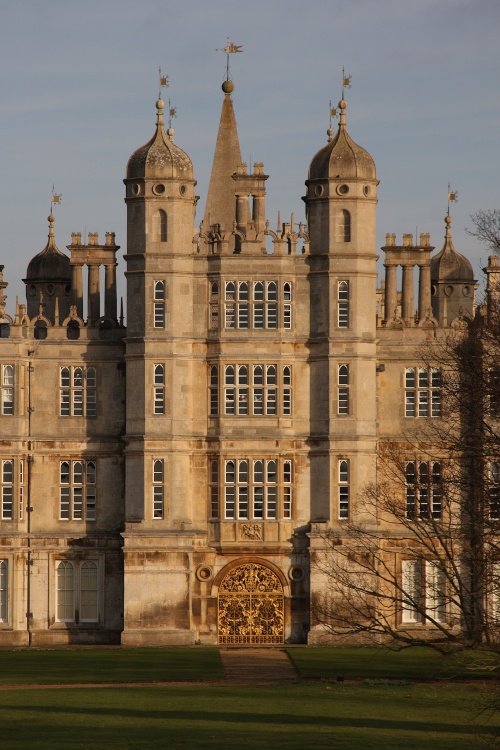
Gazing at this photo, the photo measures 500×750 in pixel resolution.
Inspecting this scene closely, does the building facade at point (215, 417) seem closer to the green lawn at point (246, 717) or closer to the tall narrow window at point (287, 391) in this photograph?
the tall narrow window at point (287, 391)

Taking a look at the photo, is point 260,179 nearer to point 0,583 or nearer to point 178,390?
point 178,390

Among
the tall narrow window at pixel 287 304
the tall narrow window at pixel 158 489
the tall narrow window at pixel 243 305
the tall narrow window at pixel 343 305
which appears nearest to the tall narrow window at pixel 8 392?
the tall narrow window at pixel 158 489

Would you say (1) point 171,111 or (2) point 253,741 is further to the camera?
(1) point 171,111

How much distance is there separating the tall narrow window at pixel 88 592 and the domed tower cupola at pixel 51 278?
14.2m

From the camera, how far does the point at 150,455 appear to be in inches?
2795

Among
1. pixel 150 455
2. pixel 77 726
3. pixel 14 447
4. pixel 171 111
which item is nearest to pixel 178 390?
pixel 150 455

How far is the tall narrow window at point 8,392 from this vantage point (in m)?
72.5

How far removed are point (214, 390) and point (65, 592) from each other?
10.5 m

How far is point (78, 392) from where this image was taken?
73125 mm

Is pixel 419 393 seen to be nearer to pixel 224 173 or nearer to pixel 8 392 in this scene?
pixel 224 173

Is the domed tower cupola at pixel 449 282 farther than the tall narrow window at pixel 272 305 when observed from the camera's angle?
Yes

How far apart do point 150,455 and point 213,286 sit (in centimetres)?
730

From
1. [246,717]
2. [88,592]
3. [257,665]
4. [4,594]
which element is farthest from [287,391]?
[246,717]

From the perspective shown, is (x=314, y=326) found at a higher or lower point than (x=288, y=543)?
higher
